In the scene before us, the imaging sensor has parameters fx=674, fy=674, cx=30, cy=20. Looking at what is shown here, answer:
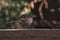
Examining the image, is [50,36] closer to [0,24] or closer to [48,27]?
[48,27]

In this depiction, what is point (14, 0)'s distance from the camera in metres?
9.74

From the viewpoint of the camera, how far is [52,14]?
384 inches

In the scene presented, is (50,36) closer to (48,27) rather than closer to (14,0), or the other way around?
(48,27)

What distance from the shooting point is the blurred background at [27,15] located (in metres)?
9.73

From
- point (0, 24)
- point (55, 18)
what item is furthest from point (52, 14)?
point (0, 24)

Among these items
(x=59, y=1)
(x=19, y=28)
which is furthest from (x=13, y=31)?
(x=59, y=1)

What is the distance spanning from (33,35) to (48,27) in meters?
0.25

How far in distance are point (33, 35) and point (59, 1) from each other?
2.03 feet

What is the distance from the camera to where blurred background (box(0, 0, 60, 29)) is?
9734 millimetres

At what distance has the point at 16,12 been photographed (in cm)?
974

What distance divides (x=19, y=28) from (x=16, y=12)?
0.24 metres

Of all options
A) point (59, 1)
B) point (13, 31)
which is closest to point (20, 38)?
point (13, 31)

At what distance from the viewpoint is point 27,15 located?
32.0ft

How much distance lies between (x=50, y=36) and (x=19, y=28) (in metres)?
0.46
